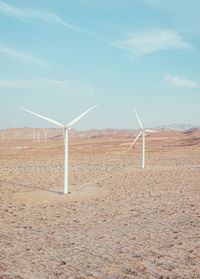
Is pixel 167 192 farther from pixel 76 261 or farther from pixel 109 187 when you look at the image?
pixel 76 261

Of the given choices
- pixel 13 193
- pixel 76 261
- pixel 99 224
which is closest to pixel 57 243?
pixel 76 261

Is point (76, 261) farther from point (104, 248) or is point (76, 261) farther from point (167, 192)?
point (167, 192)

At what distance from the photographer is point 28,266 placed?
7.27 meters

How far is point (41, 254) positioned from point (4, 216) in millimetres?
4893

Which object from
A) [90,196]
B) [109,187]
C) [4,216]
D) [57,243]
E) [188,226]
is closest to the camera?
[57,243]

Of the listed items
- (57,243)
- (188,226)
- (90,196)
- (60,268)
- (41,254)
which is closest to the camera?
(60,268)

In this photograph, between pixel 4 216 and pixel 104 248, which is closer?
pixel 104 248

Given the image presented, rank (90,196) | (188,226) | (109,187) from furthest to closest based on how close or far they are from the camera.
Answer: (109,187)
(90,196)
(188,226)

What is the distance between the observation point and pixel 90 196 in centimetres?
1636

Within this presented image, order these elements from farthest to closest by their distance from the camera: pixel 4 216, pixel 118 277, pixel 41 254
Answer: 1. pixel 4 216
2. pixel 41 254
3. pixel 118 277

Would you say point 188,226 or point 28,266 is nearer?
point 28,266

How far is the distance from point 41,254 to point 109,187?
454 inches

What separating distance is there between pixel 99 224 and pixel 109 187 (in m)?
8.40

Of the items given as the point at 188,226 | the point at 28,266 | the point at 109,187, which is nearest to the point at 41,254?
the point at 28,266
